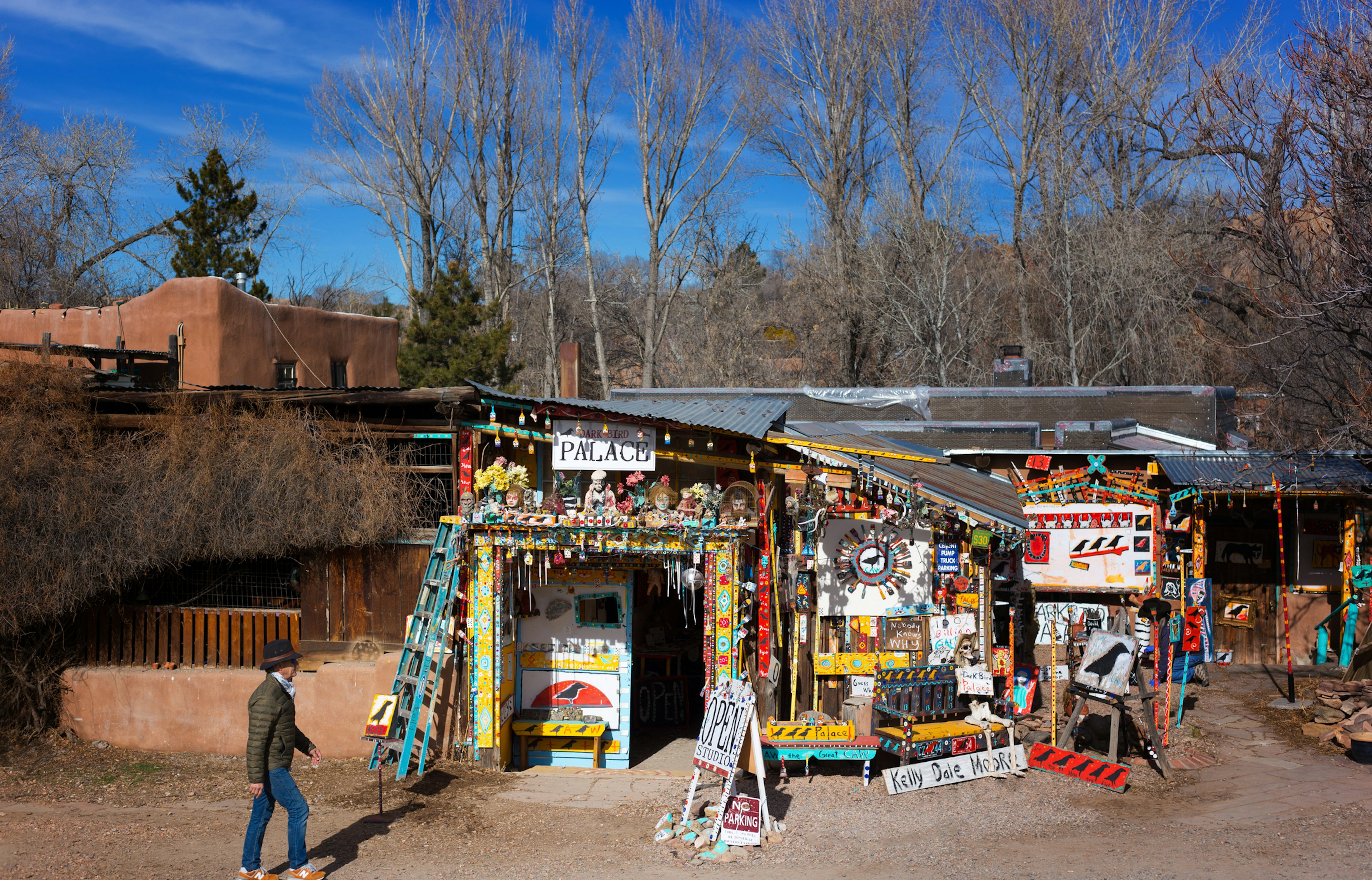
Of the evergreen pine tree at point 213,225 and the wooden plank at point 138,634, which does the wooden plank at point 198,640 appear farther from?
the evergreen pine tree at point 213,225

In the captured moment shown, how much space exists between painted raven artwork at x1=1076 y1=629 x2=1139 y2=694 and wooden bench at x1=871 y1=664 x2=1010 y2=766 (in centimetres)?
105

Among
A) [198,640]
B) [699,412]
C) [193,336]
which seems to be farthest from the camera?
[193,336]

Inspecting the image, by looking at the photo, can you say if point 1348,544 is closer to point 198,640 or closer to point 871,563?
point 871,563

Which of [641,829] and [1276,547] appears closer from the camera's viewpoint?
[641,829]

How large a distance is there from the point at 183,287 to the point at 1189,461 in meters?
15.3

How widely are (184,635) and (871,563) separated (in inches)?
315

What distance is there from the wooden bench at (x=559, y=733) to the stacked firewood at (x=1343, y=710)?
312 inches

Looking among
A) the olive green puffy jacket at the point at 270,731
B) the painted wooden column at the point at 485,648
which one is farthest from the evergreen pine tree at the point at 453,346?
the olive green puffy jacket at the point at 270,731

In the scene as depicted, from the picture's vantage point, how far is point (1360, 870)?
7383 millimetres

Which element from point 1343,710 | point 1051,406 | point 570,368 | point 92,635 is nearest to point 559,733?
point 570,368

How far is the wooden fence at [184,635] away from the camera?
1128 centimetres

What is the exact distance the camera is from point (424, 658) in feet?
31.8

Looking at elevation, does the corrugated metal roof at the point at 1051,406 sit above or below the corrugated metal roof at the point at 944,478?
above

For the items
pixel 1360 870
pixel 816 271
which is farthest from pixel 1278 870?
pixel 816 271
